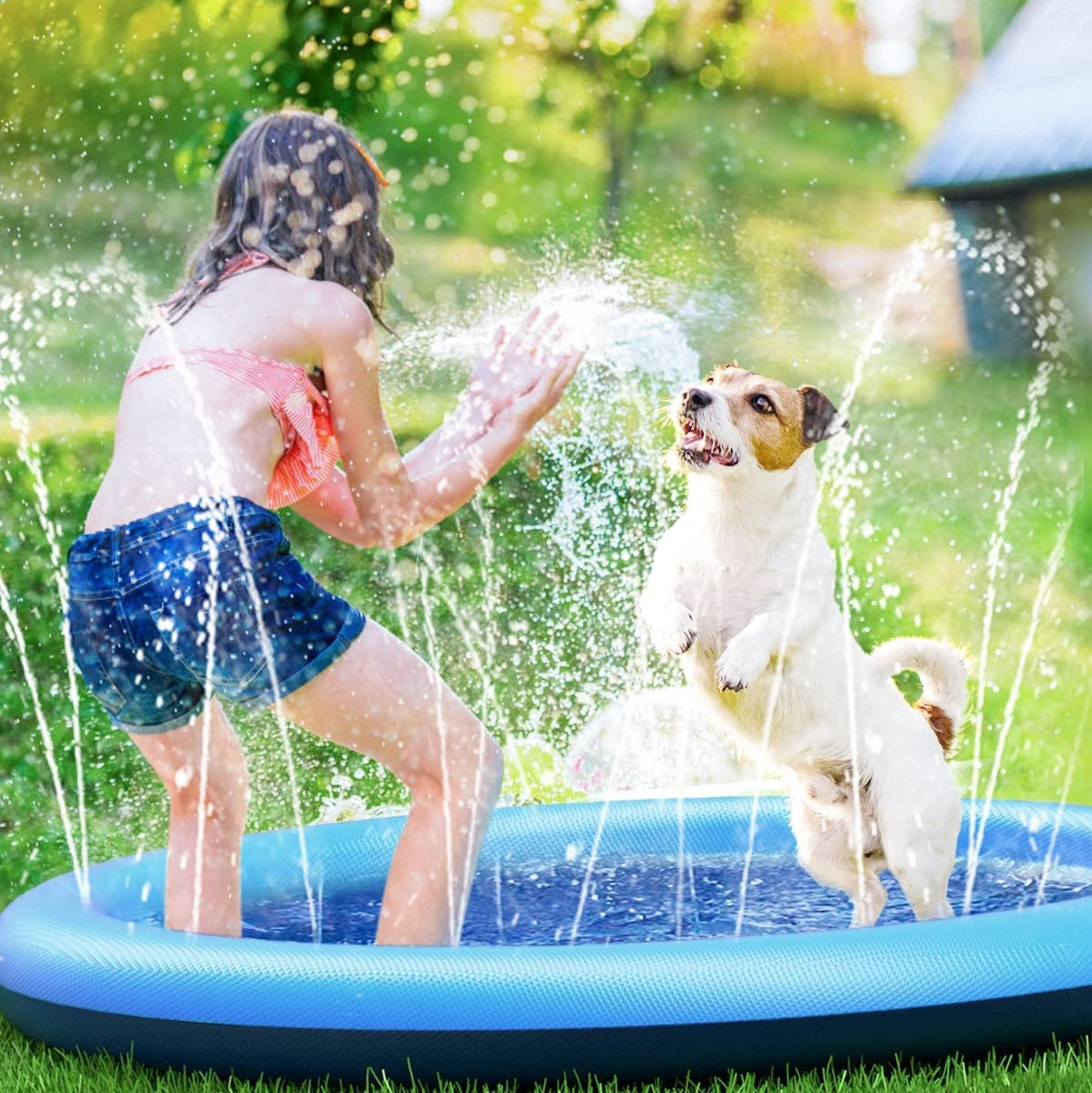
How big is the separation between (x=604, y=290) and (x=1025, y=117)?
8.93 ft

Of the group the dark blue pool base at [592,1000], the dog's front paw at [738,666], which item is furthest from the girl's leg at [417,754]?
the dog's front paw at [738,666]

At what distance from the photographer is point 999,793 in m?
7.95

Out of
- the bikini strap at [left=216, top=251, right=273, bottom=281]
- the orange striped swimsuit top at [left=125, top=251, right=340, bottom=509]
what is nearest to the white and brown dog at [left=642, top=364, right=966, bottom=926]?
the orange striped swimsuit top at [left=125, top=251, right=340, bottom=509]

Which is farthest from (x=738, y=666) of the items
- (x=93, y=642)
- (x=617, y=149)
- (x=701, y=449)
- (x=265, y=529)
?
(x=617, y=149)

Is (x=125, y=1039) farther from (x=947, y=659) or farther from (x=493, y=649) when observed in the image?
(x=493, y=649)

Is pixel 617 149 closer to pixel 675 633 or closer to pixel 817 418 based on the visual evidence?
pixel 817 418

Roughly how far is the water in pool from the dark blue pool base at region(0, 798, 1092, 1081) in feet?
2.54

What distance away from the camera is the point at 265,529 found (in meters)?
2.86

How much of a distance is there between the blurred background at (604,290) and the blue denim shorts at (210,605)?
13.1ft

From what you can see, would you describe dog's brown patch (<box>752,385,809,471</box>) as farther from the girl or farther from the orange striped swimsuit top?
the orange striped swimsuit top

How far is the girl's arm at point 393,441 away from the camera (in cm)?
302

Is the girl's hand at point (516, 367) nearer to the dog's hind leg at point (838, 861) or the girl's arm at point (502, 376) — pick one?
the girl's arm at point (502, 376)

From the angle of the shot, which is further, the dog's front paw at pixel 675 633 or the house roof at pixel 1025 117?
the house roof at pixel 1025 117

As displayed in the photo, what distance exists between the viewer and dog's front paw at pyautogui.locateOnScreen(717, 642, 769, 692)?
306cm
